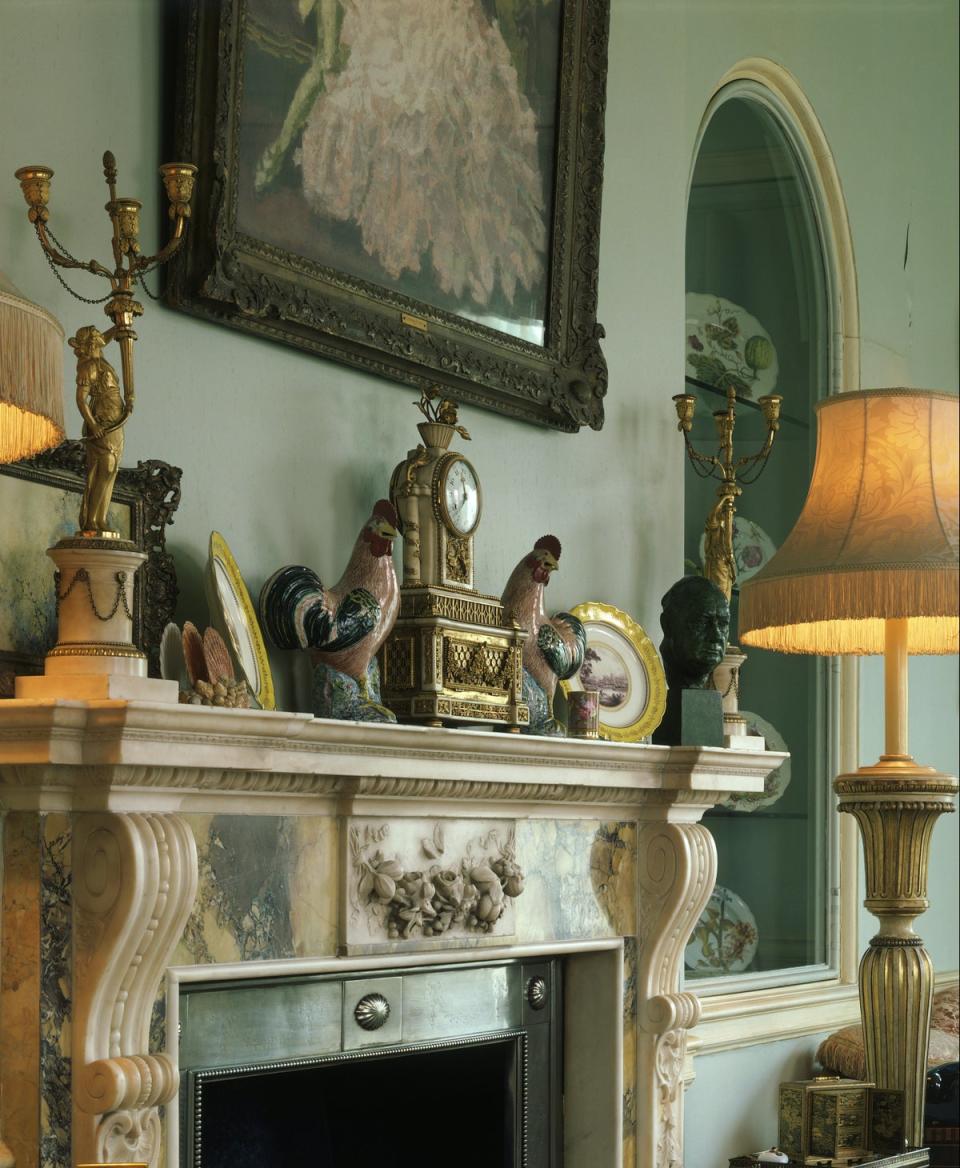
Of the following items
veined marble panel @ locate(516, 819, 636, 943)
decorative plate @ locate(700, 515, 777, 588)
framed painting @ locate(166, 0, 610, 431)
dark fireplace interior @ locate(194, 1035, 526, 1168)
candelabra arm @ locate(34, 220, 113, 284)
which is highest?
framed painting @ locate(166, 0, 610, 431)

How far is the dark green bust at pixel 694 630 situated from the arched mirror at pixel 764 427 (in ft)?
3.56

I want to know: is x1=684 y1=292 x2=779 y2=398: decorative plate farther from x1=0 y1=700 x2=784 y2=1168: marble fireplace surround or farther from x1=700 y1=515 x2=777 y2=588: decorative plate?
x1=0 y1=700 x2=784 y2=1168: marble fireplace surround

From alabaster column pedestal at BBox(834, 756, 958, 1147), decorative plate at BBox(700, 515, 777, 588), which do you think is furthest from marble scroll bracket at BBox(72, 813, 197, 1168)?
decorative plate at BBox(700, 515, 777, 588)

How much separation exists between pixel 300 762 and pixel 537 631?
72cm

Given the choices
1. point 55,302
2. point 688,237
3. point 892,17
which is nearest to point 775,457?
point 688,237

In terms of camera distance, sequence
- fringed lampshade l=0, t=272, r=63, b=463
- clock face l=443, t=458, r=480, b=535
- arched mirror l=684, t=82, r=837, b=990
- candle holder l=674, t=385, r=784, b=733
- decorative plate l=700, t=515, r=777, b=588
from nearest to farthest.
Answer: fringed lampshade l=0, t=272, r=63, b=463, clock face l=443, t=458, r=480, b=535, candle holder l=674, t=385, r=784, b=733, arched mirror l=684, t=82, r=837, b=990, decorative plate l=700, t=515, r=777, b=588

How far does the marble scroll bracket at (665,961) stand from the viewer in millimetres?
3346

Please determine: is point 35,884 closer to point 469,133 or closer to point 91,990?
point 91,990

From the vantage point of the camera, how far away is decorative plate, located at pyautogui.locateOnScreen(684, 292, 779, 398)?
15.2 feet

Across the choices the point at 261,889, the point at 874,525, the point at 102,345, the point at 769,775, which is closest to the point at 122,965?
the point at 261,889

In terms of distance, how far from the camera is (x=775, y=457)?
4.88 m

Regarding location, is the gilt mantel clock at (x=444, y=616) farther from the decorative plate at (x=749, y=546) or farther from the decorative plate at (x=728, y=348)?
the decorative plate at (x=749, y=546)

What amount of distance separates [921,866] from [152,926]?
1.73m

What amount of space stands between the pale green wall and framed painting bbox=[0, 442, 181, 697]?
0.32 ft
